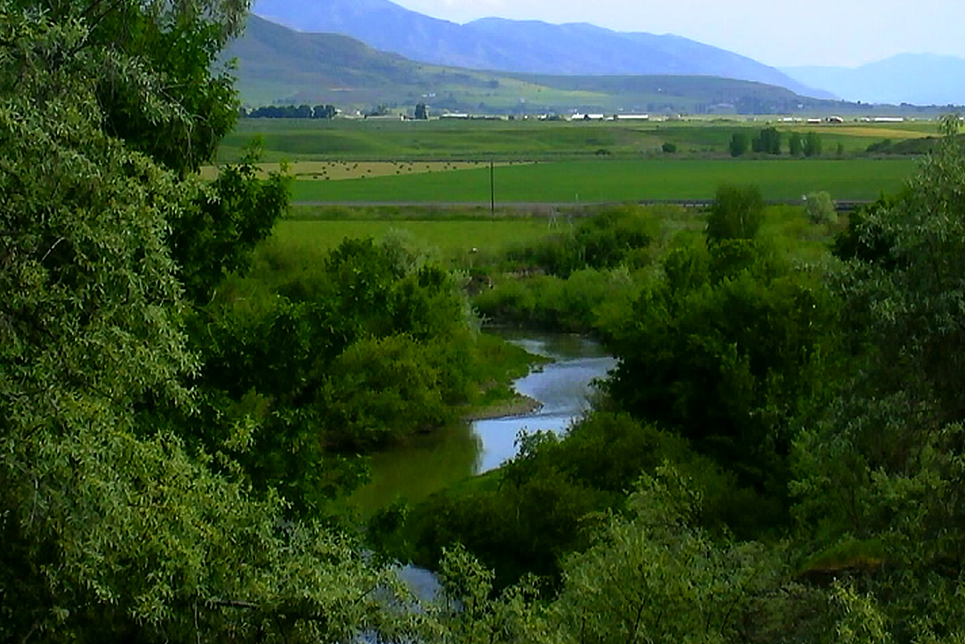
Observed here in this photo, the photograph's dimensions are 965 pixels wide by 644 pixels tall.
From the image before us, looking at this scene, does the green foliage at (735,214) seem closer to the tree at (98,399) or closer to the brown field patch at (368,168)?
the brown field patch at (368,168)

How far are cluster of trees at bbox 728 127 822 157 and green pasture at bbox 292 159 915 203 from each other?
831 centimetres

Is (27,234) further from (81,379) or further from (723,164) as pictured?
(723,164)

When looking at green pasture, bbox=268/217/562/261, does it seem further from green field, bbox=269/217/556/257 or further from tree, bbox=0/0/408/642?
tree, bbox=0/0/408/642

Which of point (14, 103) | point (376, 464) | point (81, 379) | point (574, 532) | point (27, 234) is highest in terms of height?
point (14, 103)

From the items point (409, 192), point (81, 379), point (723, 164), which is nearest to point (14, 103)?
point (81, 379)

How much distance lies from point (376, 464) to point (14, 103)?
30093 millimetres

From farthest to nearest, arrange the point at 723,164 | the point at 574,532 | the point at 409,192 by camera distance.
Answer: the point at 723,164
the point at 409,192
the point at 574,532

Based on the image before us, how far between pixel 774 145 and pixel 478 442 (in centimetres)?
9537

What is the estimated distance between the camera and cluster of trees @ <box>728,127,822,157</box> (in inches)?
4887

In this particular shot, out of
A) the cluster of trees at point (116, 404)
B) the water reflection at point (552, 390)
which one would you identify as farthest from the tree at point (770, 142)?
the cluster of trees at point (116, 404)

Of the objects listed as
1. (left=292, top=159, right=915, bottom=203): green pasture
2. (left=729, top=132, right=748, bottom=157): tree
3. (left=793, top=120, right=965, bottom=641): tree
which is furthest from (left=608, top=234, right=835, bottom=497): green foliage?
(left=729, top=132, right=748, bottom=157): tree

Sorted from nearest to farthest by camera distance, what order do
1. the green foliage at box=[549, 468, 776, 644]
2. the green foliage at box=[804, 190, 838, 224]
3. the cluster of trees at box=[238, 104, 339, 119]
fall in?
the green foliage at box=[549, 468, 776, 644] → the green foliage at box=[804, 190, 838, 224] → the cluster of trees at box=[238, 104, 339, 119]

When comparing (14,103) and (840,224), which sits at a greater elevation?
(14,103)

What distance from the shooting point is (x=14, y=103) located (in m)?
6.99
